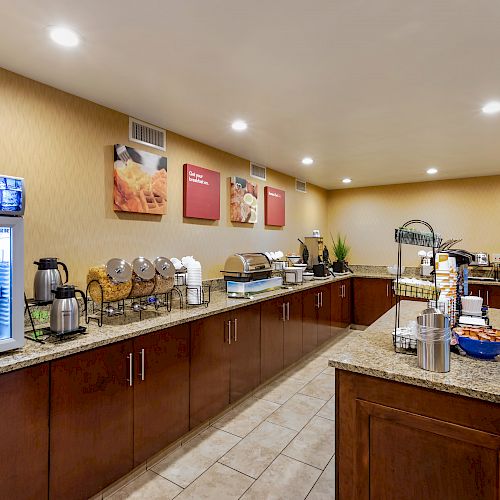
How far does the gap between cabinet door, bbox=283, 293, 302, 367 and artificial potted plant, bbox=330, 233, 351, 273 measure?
1.91 metres

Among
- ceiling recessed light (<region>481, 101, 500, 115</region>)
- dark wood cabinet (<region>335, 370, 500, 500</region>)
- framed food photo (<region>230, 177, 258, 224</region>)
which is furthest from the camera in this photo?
framed food photo (<region>230, 177, 258, 224</region>)

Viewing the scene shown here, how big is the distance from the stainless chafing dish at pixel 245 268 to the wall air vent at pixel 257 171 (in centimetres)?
128

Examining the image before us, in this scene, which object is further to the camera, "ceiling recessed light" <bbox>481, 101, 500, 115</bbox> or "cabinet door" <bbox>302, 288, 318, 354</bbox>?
"cabinet door" <bbox>302, 288, 318, 354</bbox>

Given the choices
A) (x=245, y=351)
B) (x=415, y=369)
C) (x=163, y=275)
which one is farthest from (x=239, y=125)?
(x=415, y=369)

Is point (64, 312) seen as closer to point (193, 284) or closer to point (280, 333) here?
point (193, 284)

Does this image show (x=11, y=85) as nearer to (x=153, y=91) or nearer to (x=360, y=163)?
(x=153, y=91)

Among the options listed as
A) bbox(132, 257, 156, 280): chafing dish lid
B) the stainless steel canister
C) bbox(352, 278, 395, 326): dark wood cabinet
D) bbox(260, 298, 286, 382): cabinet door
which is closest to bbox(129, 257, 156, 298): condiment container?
bbox(132, 257, 156, 280): chafing dish lid

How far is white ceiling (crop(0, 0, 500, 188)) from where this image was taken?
1.55 m

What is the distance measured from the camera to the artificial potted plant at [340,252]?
557 cm

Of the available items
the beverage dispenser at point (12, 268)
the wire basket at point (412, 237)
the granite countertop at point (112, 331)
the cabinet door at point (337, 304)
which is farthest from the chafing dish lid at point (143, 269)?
the cabinet door at point (337, 304)

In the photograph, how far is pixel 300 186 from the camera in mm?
5449

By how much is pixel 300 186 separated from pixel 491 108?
3.01 meters

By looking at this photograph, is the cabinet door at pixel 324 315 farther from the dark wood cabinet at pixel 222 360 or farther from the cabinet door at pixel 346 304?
the dark wood cabinet at pixel 222 360

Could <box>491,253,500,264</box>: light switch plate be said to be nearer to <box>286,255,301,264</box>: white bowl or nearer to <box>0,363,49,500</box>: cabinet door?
<box>286,255,301,264</box>: white bowl
